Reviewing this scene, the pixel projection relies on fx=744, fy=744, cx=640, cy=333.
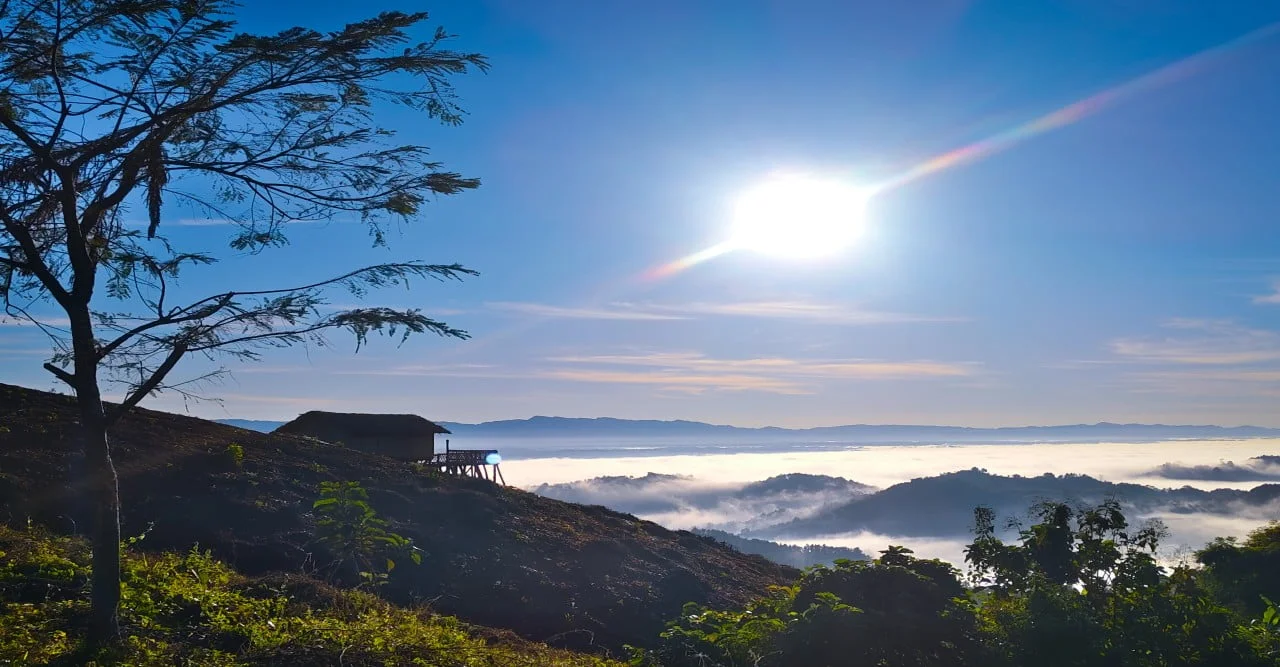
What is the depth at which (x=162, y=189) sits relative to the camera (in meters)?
7.63

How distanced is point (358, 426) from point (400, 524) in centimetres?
1863

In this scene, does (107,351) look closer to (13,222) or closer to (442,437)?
(13,222)

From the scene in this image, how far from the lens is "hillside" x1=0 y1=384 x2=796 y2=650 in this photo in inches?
522

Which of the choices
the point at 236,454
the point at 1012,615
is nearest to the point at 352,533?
the point at 236,454

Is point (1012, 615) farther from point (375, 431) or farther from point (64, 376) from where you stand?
point (375, 431)

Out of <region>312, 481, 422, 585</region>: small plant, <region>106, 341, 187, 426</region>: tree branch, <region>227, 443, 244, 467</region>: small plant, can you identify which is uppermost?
<region>106, 341, 187, 426</region>: tree branch

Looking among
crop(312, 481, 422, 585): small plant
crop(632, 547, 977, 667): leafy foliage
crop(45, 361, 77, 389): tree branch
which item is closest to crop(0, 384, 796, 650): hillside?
crop(312, 481, 422, 585): small plant

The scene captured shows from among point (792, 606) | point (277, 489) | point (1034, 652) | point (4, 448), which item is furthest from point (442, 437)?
point (1034, 652)

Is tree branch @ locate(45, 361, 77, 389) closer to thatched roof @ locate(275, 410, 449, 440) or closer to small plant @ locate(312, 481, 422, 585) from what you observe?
small plant @ locate(312, 481, 422, 585)

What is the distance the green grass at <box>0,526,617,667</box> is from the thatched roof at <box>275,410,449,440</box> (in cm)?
2385

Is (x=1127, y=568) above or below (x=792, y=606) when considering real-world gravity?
above

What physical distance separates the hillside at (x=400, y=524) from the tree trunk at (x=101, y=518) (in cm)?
535

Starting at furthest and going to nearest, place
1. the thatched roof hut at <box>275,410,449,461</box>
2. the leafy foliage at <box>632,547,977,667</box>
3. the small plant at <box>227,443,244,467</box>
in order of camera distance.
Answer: the thatched roof hut at <box>275,410,449,461</box> < the small plant at <box>227,443,244,467</box> < the leafy foliage at <box>632,547,977,667</box>

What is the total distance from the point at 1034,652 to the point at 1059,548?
2039 mm
